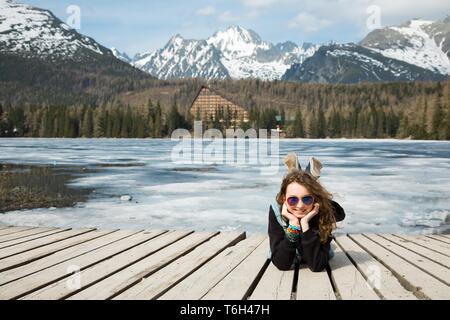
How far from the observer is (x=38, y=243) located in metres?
6.17

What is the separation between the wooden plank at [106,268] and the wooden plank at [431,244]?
3194 mm

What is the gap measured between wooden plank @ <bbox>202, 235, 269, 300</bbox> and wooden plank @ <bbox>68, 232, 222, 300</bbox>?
0.76 metres

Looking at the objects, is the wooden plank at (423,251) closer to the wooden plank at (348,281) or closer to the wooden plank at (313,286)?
the wooden plank at (348,281)

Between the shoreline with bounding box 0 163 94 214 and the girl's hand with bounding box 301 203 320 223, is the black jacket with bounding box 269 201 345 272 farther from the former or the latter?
the shoreline with bounding box 0 163 94 214

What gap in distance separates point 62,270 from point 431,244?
4.61 m

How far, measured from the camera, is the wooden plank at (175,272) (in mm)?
3811

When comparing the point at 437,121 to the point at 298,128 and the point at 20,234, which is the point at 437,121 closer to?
the point at 298,128

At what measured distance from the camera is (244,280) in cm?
420

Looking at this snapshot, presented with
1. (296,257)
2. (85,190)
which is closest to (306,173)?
(296,257)

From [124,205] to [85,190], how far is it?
3.57m

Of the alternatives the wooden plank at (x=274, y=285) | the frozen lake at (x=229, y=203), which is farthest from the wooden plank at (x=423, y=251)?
the frozen lake at (x=229, y=203)

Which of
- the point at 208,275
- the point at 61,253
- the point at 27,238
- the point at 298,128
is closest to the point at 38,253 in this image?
the point at 61,253

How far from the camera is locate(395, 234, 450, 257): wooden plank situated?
5838 millimetres
